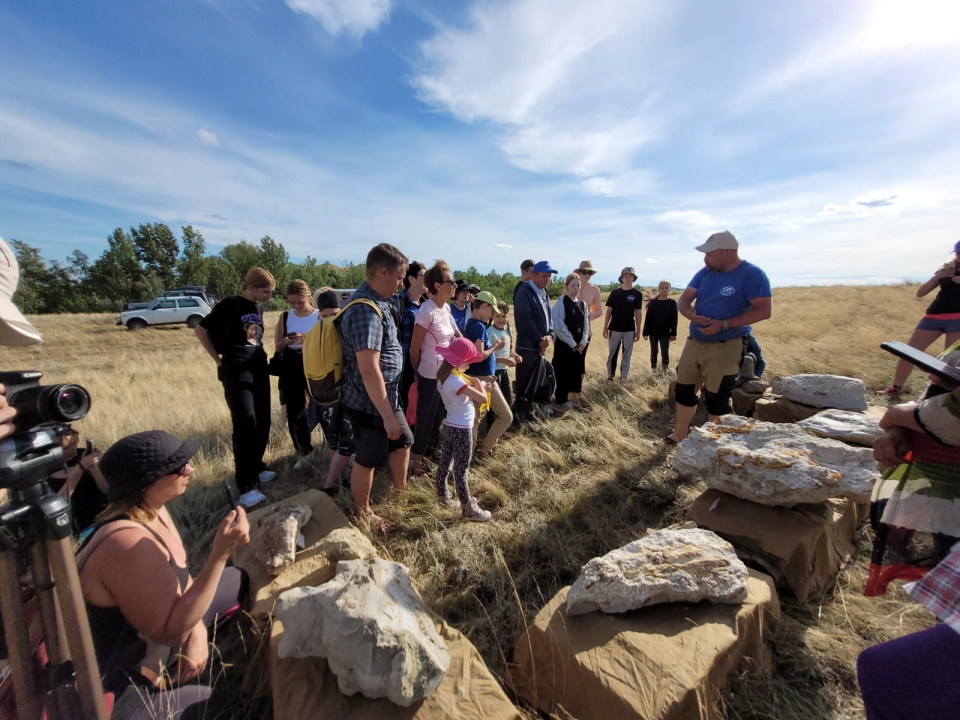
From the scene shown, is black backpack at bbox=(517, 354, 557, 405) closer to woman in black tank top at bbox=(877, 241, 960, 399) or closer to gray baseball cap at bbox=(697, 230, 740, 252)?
gray baseball cap at bbox=(697, 230, 740, 252)

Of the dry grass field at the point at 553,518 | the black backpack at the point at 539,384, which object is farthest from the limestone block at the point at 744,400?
the black backpack at the point at 539,384

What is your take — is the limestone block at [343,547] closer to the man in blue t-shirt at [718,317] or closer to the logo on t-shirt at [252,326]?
the logo on t-shirt at [252,326]

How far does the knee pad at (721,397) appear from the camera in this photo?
3.74 metres

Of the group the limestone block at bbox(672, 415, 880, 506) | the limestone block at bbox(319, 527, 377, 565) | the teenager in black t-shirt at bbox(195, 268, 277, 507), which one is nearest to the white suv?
the teenager in black t-shirt at bbox(195, 268, 277, 507)

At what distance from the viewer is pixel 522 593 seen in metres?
2.41

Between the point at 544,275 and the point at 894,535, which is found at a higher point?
the point at 544,275

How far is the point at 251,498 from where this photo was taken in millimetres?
3420

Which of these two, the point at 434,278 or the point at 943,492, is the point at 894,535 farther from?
the point at 434,278

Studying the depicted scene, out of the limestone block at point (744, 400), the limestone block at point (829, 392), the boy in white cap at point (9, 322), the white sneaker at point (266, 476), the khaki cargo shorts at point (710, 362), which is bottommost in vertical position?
the white sneaker at point (266, 476)

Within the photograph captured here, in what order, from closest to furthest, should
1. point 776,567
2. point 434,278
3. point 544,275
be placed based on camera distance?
point 776,567 → point 434,278 → point 544,275

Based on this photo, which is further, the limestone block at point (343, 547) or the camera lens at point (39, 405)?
the limestone block at point (343, 547)

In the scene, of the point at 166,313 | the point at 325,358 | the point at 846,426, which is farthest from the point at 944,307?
A: the point at 166,313

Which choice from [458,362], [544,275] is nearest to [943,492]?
[458,362]

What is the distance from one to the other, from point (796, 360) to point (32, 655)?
33.1ft
